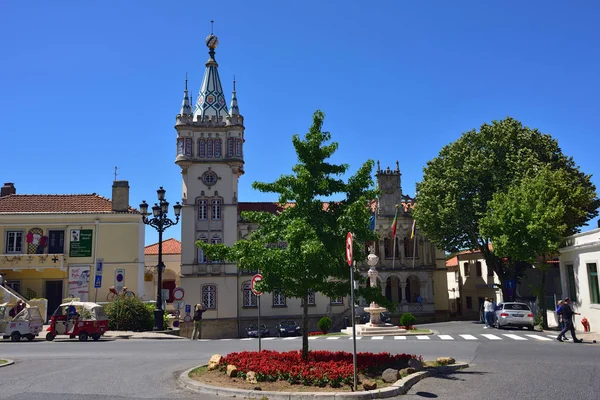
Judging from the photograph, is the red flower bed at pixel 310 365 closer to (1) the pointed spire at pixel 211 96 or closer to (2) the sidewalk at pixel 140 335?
(2) the sidewalk at pixel 140 335

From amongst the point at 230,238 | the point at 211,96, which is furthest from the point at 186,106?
the point at 230,238

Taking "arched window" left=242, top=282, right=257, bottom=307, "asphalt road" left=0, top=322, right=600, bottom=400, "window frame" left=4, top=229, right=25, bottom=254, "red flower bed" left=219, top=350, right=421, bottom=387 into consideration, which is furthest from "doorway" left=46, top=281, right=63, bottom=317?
"red flower bed" left=219, top=350, right=421, bottom=387

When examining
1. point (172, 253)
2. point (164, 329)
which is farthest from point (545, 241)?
point (172, 253)

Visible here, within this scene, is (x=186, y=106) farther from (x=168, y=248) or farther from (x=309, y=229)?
(x=309, y=229)

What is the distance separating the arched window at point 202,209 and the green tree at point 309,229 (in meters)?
32.1

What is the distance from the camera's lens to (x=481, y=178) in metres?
35.7

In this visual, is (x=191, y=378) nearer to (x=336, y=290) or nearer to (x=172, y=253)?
(x=336, y=290)

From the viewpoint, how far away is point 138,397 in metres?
10.0

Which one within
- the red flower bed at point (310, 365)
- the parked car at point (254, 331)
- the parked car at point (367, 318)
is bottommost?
the parked car at point (254, 331)

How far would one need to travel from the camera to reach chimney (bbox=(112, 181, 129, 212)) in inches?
1635

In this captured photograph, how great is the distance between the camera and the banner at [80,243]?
4019 cm

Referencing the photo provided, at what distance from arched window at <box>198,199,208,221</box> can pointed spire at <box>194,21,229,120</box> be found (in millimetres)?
7459

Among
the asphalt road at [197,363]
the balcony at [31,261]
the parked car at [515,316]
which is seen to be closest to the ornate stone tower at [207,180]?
the balcony at [31,261]

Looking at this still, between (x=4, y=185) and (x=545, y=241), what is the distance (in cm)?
4216
